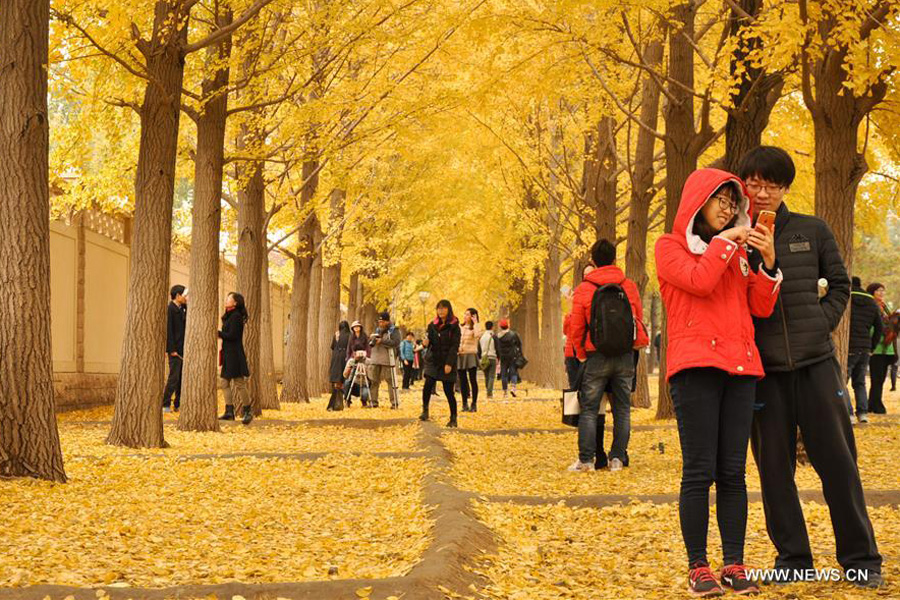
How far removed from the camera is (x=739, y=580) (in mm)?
4934

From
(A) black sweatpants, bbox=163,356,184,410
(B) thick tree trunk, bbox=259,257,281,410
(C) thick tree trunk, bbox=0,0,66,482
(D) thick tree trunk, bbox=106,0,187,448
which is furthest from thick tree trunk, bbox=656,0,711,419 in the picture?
(C) thick tree trunk, bbox=0,0,66,482

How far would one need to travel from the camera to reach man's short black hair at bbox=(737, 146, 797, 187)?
16.8 ft

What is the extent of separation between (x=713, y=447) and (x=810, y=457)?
0.51m

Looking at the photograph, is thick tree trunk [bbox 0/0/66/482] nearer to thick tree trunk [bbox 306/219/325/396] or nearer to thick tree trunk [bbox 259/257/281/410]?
thick tree trunk [bbox 259/257/281/410]

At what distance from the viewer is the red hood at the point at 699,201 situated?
497 cm

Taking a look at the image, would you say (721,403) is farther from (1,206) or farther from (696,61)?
(696,61)

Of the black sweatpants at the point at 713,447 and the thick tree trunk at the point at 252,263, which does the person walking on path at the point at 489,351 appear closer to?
the thick tree trunk at the point at 252,263

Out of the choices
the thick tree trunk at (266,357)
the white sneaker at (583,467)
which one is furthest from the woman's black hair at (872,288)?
the thick tree trunk at (266,357)

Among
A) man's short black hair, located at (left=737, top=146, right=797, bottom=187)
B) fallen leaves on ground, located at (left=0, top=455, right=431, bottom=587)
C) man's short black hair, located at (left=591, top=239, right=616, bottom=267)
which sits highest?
man's short black hair, located at (left=591, top=239, right=616, bottom=267)

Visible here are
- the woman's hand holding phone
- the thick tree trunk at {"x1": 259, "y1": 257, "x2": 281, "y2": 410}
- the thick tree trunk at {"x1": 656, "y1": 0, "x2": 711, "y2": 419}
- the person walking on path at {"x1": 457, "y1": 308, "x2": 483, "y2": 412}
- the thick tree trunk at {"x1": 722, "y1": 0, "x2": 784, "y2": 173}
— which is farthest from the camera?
the person walking on path at {"x1": 457, "y1": 308, "x2": 483, "y2": 412}

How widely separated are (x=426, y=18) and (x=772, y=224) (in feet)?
39.6

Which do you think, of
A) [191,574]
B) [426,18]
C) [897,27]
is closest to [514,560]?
[191,574]

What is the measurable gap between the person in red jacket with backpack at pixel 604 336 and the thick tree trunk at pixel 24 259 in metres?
4.40

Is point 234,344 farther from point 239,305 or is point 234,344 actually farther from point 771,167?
point 771,167
